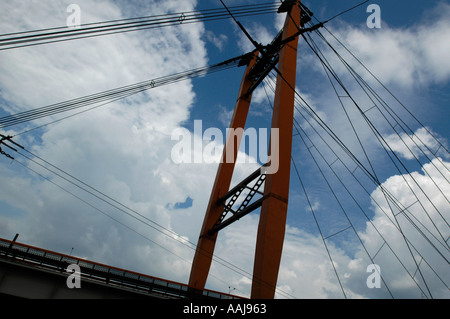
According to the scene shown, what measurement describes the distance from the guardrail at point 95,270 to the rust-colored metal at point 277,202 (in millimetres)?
3117

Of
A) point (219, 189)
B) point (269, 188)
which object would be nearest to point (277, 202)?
point (269, 188)

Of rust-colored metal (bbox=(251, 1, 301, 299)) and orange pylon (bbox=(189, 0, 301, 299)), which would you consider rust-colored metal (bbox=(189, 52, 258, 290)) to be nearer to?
orange pylon (bbox=(189, 0, 301, 299))

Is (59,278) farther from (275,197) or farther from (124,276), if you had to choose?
(275,197)

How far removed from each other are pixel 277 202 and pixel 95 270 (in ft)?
22.5

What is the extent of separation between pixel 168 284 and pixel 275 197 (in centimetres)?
568

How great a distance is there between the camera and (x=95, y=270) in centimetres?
895

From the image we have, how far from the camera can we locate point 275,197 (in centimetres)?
923

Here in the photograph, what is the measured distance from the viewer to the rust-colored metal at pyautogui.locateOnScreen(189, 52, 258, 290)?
1250 cm

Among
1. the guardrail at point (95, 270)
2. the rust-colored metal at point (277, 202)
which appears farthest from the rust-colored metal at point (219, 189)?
the rust-colored metal at point (277, 202)

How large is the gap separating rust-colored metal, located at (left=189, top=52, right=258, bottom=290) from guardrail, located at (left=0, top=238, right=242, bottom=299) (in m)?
1.64

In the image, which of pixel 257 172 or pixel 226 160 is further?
pixel 226 160
